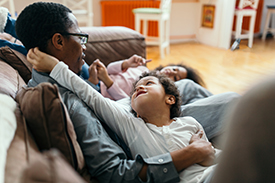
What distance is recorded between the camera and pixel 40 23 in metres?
0.93

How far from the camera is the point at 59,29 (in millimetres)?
967

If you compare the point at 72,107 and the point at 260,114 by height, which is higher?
the point at 260,114

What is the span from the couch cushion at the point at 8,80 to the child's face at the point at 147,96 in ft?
1.56

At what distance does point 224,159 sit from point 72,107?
→ 556 millimetres

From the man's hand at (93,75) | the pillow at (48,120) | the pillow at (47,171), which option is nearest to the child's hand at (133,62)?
the man's hand at (93,75)

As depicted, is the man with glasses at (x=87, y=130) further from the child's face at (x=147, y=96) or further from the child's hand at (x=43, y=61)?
the child's face at (x=147, y=96)

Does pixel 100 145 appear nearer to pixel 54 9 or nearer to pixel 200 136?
pixel 200 136

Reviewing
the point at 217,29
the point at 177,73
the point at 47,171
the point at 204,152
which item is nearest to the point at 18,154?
the point at 47,171

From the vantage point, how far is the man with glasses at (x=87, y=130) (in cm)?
71

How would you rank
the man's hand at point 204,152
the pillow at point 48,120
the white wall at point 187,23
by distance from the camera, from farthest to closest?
the white wall at point 187,23 → the man's hand at point 204,152 → the pillow at point 48,120

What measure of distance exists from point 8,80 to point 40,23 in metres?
0.26

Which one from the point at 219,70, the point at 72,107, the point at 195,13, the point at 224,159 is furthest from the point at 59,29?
the point at 195,13

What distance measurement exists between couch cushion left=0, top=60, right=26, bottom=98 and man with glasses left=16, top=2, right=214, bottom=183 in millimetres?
77

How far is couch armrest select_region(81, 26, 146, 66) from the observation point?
1766 millimetres
